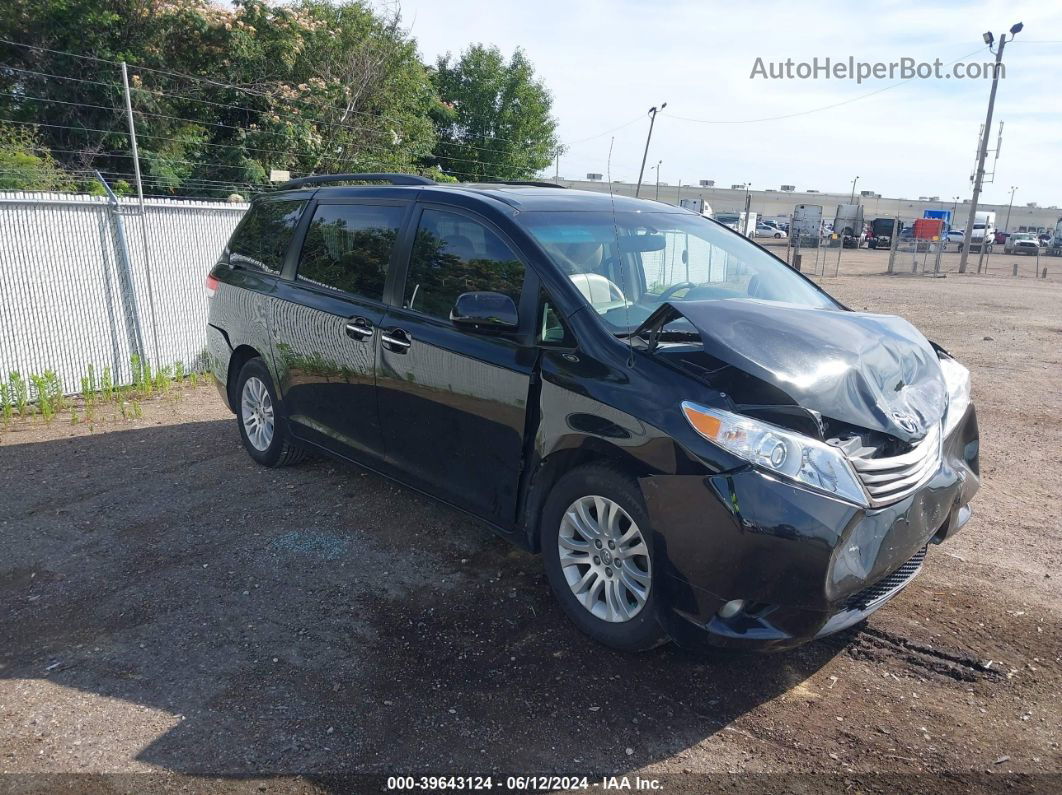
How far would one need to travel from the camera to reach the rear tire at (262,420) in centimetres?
557

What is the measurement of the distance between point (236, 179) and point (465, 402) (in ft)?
47.6

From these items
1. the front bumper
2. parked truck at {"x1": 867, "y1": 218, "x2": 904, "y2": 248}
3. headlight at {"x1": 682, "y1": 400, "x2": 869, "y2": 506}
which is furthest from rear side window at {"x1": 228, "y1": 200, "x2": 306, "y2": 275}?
parked truck at {"x1": 867, "y1": 218, "x2": 904, "y2": 248}

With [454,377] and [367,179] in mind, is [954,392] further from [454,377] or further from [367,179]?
[367,179]

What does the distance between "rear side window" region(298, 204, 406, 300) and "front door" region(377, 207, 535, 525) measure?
10.5 inches

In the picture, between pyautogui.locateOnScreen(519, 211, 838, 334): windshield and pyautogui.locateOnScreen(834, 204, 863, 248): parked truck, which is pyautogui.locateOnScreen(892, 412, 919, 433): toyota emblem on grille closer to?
pyautogui.locateOnScreen(519, 211, 838, 334): windshield

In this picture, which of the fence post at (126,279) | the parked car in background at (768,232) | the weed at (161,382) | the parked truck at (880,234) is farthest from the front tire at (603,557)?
the parked car in background at (768,232)

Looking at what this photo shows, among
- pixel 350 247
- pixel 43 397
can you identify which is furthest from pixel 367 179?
pixel 43 397

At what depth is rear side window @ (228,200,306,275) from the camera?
548 cm

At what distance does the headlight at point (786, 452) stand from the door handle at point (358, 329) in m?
2.20

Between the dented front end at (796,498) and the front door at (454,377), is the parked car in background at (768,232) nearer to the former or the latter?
the front door at (454,377)

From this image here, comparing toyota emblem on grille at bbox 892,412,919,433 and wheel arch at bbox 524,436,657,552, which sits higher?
toyota emblem on grille at bbox 892,412,919,433

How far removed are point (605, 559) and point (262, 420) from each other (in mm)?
3348

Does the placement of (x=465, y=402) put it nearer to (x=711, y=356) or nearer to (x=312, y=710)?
(x=711, y=356)

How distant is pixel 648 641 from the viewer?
332 cm
